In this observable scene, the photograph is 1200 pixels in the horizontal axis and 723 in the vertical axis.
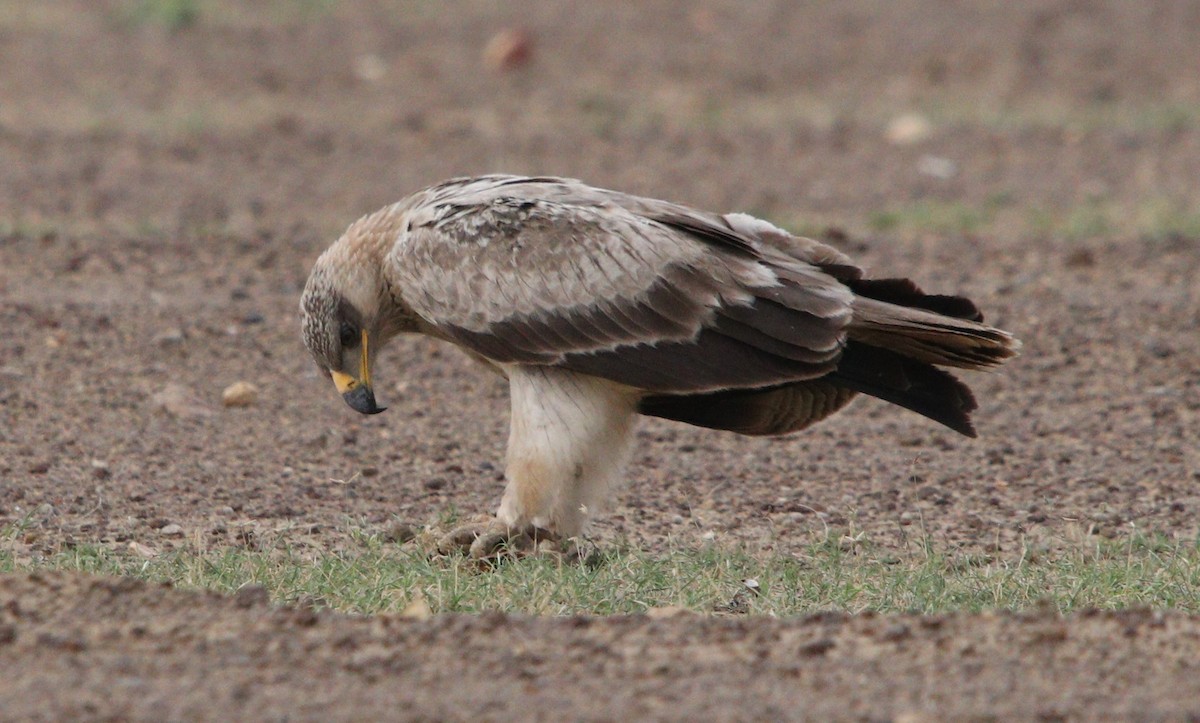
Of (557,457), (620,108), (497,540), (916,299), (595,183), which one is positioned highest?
(620,108)

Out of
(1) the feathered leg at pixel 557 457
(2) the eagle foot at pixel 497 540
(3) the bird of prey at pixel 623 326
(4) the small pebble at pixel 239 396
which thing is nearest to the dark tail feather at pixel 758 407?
(3) the bird of prey at pixel 623 326

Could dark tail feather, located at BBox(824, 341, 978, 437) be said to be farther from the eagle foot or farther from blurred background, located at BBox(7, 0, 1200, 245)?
blurred background, located at BBox(7, 0, 1200, 245)

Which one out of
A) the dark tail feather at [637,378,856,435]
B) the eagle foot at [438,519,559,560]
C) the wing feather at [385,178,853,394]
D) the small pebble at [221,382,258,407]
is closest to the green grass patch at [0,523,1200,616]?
the eagle foot at [438,519,559,560]

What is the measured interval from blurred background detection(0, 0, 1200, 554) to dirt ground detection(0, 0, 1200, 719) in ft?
0.11

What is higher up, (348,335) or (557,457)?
(348,335)

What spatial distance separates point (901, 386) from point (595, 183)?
21.6 feet

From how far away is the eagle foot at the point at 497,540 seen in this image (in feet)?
18.8

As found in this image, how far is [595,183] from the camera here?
1215cm

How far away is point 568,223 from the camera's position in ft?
19.2

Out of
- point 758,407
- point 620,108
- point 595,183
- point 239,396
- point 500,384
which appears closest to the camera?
point 758,407

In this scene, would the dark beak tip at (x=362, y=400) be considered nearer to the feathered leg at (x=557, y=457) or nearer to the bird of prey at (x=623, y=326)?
the bird of prey at (x=623, y=326)

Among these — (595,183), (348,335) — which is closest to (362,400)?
(348,335)

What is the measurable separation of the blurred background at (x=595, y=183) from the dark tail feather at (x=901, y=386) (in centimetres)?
64

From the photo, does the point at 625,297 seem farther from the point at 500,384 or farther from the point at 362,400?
the point at 500,384
